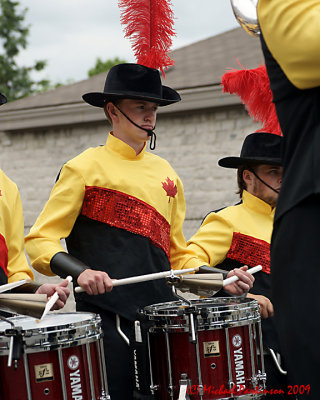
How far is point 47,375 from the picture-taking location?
3.24 meters

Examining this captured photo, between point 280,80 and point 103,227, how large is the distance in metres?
2.40

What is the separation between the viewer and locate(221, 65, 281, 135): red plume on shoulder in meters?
5.25

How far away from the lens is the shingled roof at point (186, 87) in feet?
33.2

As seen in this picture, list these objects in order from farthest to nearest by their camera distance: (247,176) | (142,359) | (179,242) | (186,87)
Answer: (186,87), (247,176), (179,242), (142,359)

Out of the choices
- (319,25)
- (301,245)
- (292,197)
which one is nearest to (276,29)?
(319,25)

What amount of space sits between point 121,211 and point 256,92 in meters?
1.59

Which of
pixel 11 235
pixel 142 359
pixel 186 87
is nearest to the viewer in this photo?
pixel 142 359

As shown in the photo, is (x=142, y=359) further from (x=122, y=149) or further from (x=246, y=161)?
(x=246, y=161)

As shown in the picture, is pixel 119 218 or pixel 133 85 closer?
pixel 119 218

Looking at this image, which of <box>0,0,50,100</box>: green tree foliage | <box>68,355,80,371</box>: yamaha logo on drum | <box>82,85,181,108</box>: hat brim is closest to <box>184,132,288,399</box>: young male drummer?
<box>82,85,181,108</box>: hat brim

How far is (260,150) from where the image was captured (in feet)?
17.0

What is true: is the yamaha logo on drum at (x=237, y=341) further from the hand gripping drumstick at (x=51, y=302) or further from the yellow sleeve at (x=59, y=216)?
the yellow sleeve at (x=59, y=216)

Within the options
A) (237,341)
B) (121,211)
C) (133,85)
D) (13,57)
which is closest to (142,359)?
(237,341)

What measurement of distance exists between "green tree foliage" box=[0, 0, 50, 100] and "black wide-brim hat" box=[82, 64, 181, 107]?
88.1 feet
